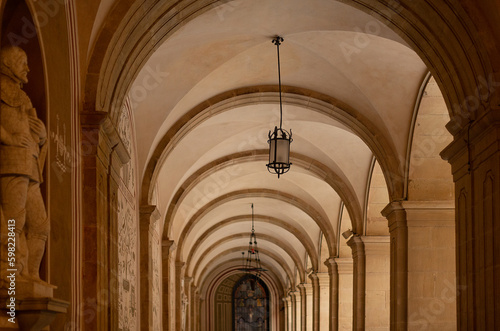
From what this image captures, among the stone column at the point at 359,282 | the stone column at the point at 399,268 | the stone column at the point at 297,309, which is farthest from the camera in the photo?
the stone column at the point at 297,309

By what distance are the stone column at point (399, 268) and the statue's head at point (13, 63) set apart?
27.8ft

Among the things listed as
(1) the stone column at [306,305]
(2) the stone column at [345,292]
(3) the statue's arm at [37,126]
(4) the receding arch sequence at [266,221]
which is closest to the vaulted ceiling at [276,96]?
(2) the stone column at [345,292]

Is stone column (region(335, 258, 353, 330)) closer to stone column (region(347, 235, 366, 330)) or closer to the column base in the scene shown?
stone column (region(347, 235, 366, 330))

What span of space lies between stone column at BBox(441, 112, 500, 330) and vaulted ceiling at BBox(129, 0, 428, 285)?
2676 mm

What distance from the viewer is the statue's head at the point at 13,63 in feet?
15.7

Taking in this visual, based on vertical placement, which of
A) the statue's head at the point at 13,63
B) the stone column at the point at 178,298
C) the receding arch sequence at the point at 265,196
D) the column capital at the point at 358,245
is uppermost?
the receding arch sequence at the point at 265,196

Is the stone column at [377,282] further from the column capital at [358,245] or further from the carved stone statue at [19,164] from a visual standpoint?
the carved stone statue at [19,164]

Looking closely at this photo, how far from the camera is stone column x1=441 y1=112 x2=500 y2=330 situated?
733 centimetres

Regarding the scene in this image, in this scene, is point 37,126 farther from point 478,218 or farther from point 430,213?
point 430,213

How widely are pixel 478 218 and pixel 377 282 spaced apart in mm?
8296

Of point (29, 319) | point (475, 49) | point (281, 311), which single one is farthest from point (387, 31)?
point (281, 311)

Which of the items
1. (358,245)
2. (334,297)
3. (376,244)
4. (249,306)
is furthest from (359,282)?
(249,306)

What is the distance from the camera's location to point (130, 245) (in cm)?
1135

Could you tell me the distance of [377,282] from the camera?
15930 mm
